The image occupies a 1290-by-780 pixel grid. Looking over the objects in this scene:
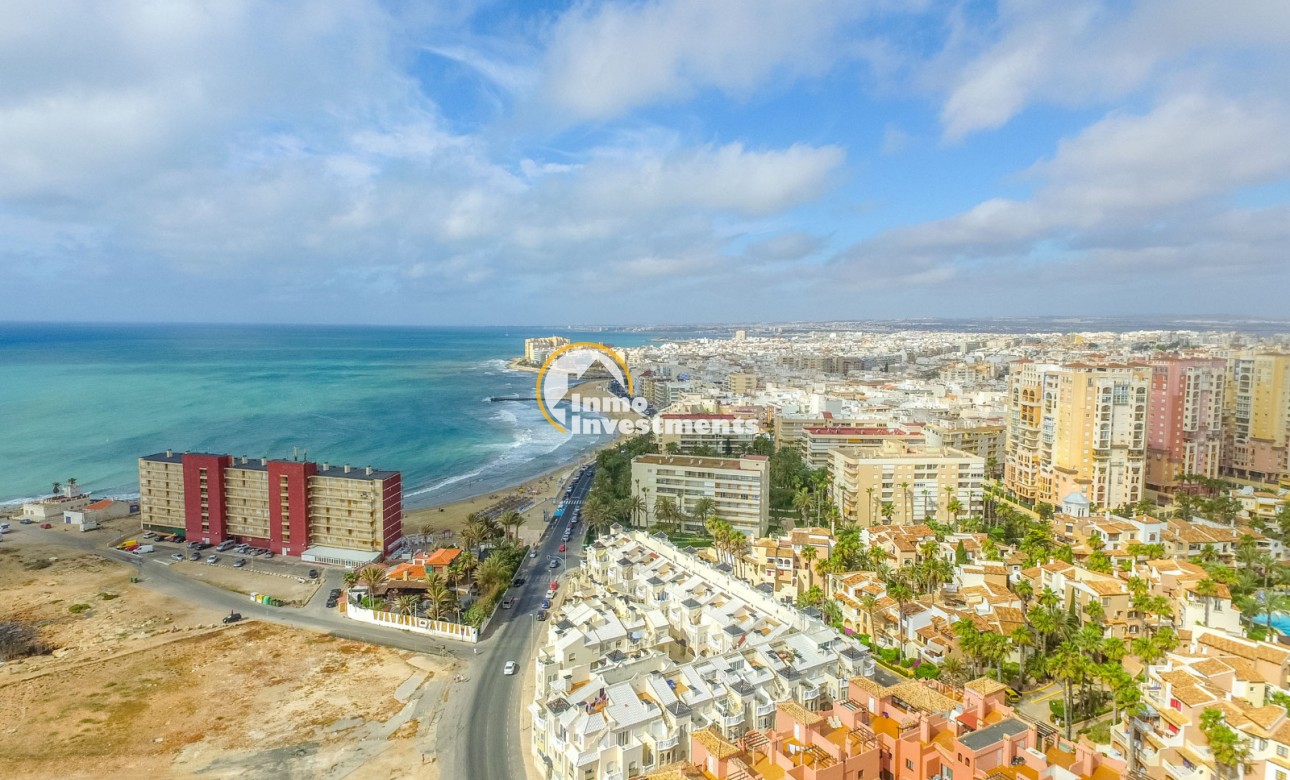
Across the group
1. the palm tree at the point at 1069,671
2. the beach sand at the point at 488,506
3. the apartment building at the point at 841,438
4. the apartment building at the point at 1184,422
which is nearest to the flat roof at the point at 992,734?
the palm tree at the point at 1069,671

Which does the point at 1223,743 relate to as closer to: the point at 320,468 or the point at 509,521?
the point at 509,521

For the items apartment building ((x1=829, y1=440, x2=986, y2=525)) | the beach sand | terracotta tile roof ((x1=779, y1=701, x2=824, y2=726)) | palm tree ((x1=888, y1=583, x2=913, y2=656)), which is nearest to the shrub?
palm tree ((x1=888, y1=583, x2=913, y2=656))

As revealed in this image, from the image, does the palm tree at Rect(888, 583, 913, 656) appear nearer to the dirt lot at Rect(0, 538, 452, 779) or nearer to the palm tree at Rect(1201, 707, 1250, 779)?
the palm tree at Rect(1201, 707, 1250, 779)

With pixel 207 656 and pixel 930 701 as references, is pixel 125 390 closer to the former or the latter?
pixel 207 656

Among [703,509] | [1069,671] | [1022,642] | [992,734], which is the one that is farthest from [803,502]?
[992,734]

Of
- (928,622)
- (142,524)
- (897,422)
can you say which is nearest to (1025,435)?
(897,422)

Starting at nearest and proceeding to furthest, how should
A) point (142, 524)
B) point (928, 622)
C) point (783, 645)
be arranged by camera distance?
point (783, 645) < point (928, 622) < point (142, 524)

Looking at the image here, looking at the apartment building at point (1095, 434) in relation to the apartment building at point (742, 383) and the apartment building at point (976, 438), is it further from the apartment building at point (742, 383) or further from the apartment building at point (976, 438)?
the apartment building at point (742, 383)
